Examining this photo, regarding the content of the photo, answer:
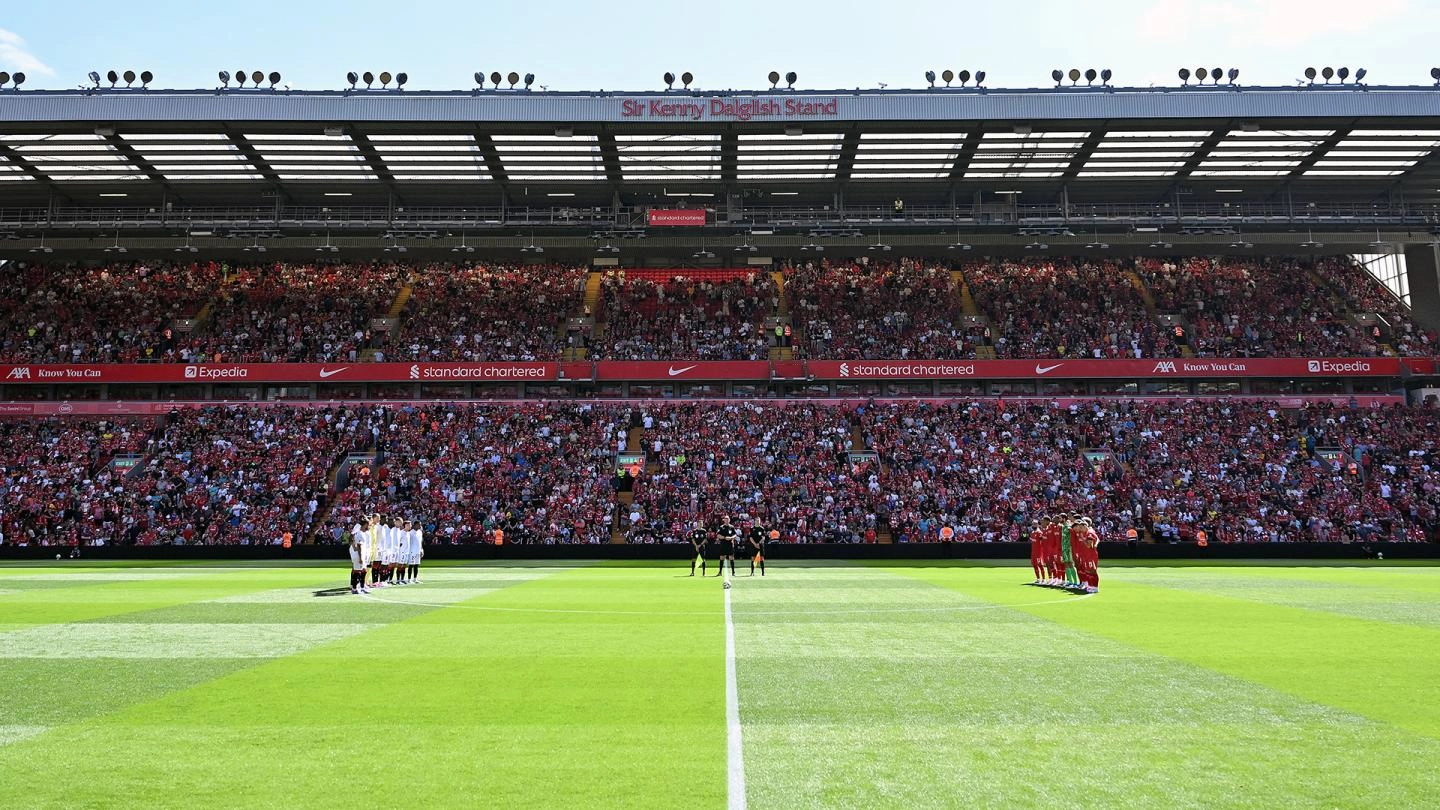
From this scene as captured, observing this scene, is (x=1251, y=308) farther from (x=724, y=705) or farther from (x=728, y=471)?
(x=724, y=705)

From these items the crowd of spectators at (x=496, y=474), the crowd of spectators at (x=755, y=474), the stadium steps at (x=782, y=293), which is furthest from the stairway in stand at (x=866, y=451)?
the crowd of spectators at (x=496, y=474)

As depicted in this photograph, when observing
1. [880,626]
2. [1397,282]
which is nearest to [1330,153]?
[1397,282]

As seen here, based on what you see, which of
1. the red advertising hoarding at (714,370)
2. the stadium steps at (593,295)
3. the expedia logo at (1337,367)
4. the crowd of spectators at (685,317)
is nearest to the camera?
the expedia logo at (1337,367)

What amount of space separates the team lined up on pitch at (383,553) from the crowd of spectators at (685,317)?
25574mm

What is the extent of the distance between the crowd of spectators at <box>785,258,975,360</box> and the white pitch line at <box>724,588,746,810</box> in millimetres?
37458

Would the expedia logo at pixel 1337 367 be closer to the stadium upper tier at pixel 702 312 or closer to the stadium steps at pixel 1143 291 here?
the stadium upper tier at pixel 702 312

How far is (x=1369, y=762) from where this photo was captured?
6641 mm

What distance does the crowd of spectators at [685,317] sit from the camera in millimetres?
48281

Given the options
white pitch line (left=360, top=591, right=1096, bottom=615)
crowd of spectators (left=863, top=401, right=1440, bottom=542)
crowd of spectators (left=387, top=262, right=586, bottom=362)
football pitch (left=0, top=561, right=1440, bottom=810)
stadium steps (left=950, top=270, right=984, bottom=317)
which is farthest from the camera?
stadium steps (left=950, top=270, right=984, bottom=317)

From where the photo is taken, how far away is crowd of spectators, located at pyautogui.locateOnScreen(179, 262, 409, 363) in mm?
48000

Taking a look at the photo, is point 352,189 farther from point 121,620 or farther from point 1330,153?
point 1330,153

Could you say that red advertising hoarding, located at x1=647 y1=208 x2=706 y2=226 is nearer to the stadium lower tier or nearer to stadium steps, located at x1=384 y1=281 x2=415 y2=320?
the stadium lower tier

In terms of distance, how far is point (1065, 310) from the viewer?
50.3 m

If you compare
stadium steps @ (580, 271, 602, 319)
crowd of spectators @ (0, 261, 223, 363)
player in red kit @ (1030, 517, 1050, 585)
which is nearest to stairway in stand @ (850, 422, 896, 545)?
player in red kit @ (1030, 517, 1050, 585)
